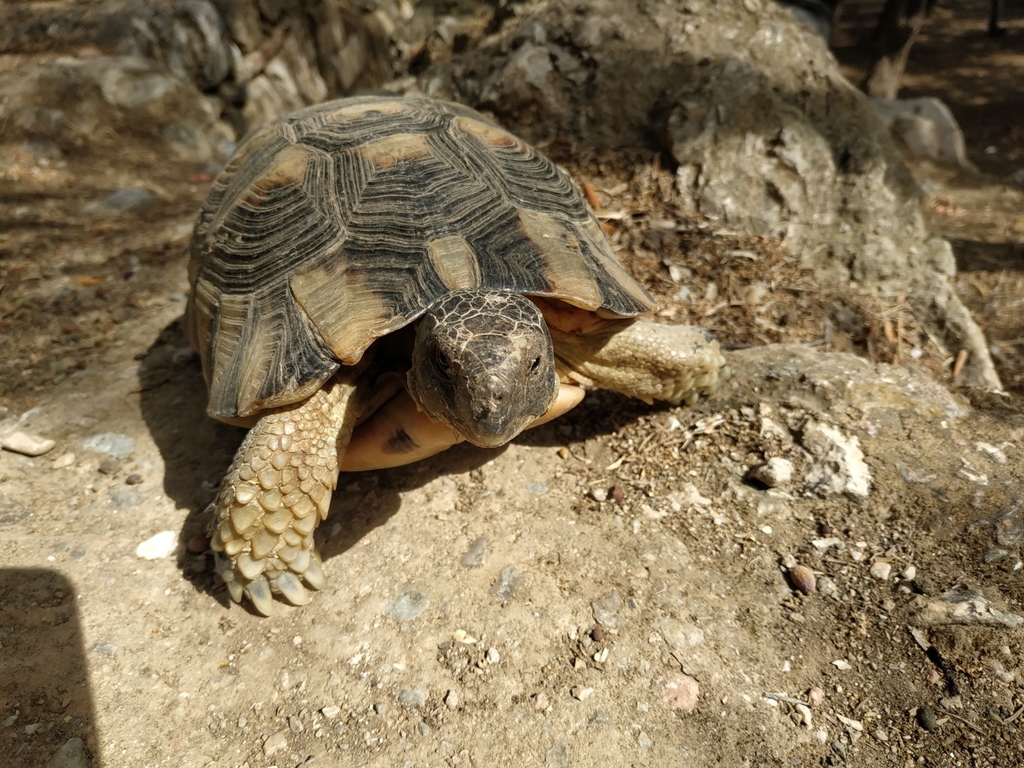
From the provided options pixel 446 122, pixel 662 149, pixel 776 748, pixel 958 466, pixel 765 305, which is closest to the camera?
pixel 776 748

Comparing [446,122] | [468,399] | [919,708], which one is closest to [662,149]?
[446,122]

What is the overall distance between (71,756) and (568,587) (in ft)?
4.77

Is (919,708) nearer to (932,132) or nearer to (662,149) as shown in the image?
(662,149)

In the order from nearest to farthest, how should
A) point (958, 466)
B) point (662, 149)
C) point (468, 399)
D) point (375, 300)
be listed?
point (468, 399)
point (375, 300)
point (958, 466)
point (662, 149)

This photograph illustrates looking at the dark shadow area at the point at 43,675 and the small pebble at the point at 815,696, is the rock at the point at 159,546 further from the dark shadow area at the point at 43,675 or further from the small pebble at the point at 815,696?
the small pebble at the point at 815,696

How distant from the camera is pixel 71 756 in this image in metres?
1.71

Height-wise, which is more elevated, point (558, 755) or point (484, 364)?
point (484, 364)

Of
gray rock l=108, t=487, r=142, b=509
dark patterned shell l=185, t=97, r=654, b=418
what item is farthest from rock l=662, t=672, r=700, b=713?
gray rock l=108, t=487, r=142, b=509

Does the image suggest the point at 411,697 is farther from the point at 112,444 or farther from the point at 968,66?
the point at 968,66

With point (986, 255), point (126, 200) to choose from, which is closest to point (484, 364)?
point (126, 200)

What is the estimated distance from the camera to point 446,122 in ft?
8.55

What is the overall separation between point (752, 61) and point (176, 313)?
3.78 m

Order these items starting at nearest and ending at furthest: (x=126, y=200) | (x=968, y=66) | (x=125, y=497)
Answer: (x=125, y=497)
(x=126, y=200)
(x=968, y=66)

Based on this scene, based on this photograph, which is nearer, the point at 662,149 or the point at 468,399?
the point at 468,399
